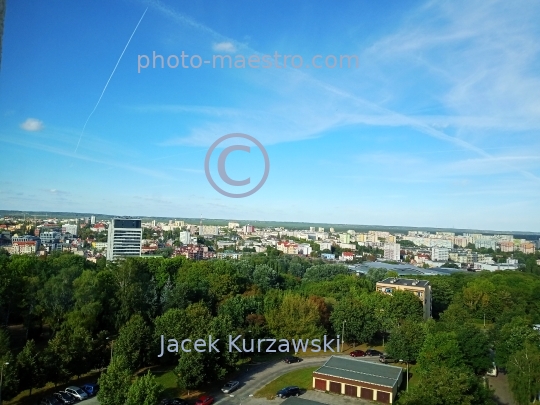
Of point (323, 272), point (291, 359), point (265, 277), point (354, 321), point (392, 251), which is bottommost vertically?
point (291, 359)

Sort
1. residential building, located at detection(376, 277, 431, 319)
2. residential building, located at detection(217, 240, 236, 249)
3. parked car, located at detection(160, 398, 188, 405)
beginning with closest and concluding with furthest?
parked car, located at detection(160, 398, 188, 405), residential building, located at detection(217, 240, 236, 249), residential building, located at detection(376, 277, 431, 319)

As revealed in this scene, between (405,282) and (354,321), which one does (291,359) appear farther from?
(405,282)

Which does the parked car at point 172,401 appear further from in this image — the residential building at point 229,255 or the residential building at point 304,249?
the residential building at point 304,249

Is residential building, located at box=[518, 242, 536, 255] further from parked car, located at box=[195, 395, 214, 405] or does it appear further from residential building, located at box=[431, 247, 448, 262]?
parked car, located at box=[195, 395, 214, 405]

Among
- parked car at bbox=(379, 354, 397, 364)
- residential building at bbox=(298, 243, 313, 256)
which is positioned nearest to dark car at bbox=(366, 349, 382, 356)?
parked car at bbox=(379, 354, 397, 364)

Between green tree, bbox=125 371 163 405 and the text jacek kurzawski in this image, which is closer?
green tree, bbox=125 371 163 405

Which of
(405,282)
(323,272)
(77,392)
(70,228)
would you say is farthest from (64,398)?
(405,282)
